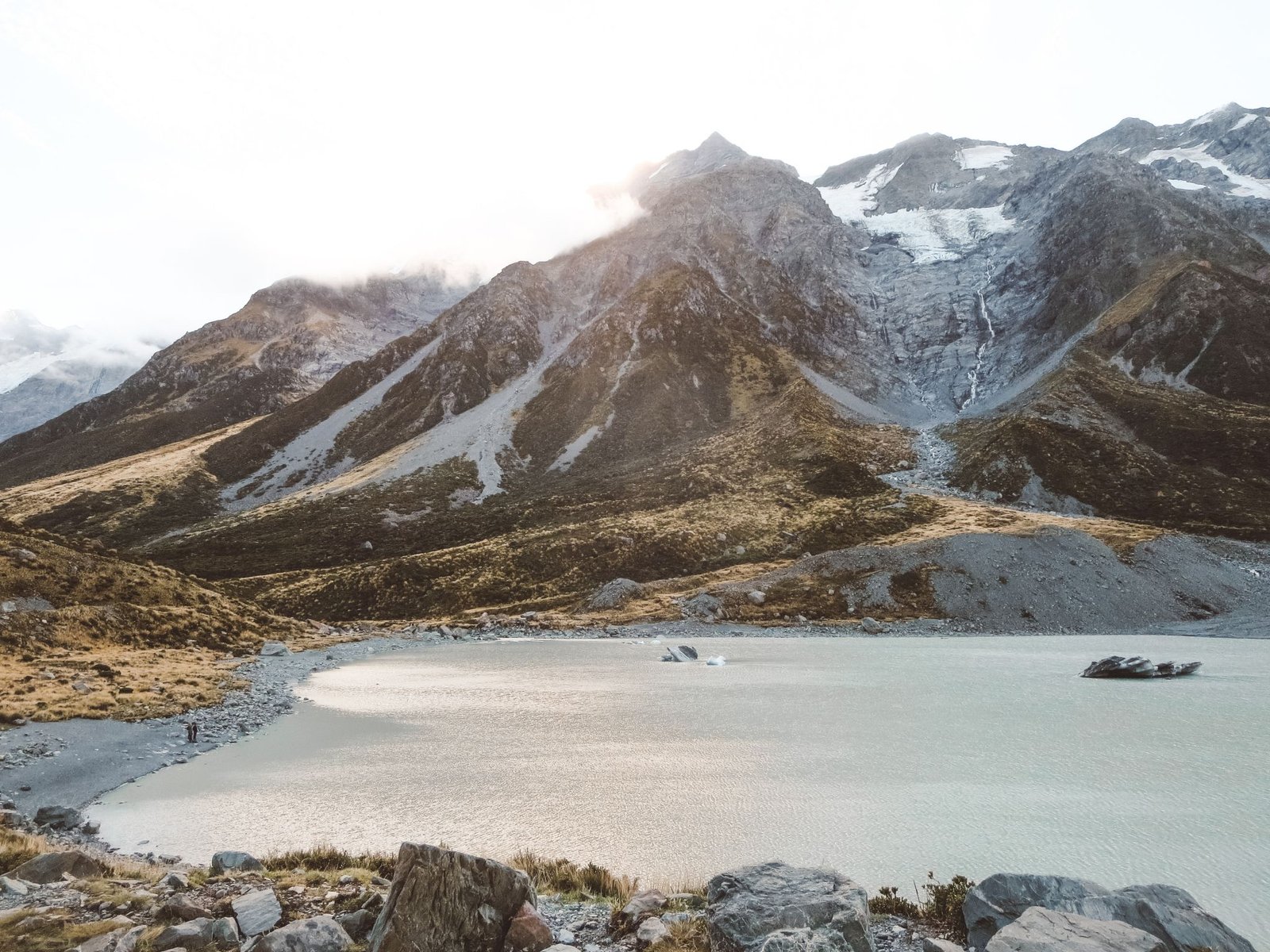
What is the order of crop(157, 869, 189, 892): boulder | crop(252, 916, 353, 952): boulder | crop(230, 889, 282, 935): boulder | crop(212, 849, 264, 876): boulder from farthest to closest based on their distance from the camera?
crop(212, 849, 264, 876): boulder → crop(157, 869, 189, 892): boulder → crop(230, 889, 282, 935): boulder → crop(252, 916, 353, 952): boulder

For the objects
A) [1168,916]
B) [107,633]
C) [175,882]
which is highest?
[107,633]

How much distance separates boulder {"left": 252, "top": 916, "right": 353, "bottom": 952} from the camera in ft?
31.8

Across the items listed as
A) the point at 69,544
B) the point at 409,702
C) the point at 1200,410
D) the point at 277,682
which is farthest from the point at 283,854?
the point at 1200,410

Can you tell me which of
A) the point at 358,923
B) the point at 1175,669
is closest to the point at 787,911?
the point at 358,923

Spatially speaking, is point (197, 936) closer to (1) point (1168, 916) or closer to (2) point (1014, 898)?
(2) point (1014, 898)

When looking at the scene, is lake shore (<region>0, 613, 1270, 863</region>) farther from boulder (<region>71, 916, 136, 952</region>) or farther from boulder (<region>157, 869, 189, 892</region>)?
boulder (<region>71, 916, 136, 952</region>)

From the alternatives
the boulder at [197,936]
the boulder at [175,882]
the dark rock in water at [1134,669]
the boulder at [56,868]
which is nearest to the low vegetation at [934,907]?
the boulder at [197,936]

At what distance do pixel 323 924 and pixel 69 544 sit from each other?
7070cm

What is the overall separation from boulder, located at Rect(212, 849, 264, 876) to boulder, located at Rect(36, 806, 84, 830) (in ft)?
30.4

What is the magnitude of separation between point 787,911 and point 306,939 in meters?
7.02

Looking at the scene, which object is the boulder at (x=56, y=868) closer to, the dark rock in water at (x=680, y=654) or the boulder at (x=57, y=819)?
the boulder at (x=57, y=819)

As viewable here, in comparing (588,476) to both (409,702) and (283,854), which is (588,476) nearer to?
(409,702)

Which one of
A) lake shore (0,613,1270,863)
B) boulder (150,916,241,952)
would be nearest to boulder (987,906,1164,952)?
boulder (150,916,241,952)

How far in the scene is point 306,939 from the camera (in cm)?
982
